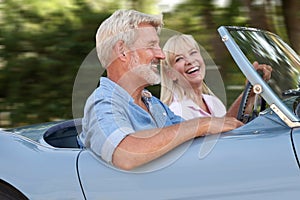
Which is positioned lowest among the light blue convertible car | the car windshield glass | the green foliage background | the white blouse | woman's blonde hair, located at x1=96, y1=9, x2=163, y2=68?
the green foliage background

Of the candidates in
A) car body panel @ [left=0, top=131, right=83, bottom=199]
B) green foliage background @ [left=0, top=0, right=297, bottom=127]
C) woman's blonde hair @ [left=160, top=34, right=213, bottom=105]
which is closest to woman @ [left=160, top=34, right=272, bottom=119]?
woman's blonde hair @ [left=160, top=34, right=213, bottom=105]

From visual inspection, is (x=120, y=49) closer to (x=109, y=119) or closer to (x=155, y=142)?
(x=109, y=119)

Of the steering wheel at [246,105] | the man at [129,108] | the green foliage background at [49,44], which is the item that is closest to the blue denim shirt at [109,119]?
the man at [129,108]

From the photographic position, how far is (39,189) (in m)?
3.09

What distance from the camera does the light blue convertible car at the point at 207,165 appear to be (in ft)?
A: 9.34

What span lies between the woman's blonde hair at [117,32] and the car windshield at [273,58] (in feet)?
1.37

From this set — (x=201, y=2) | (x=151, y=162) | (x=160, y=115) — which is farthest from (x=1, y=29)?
(x=151, y=162)

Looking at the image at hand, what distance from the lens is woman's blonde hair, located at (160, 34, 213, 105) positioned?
3660 millimetres

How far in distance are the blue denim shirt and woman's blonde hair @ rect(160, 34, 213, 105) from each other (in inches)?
14.8

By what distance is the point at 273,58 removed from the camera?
3.40 metres

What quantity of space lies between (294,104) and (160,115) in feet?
2.31

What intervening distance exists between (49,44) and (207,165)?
3.62m

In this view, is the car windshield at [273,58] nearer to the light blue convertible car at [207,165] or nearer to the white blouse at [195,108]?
the light blue convertible car at [207,165]

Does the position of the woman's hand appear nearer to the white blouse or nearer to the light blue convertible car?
the light blue convertible car
